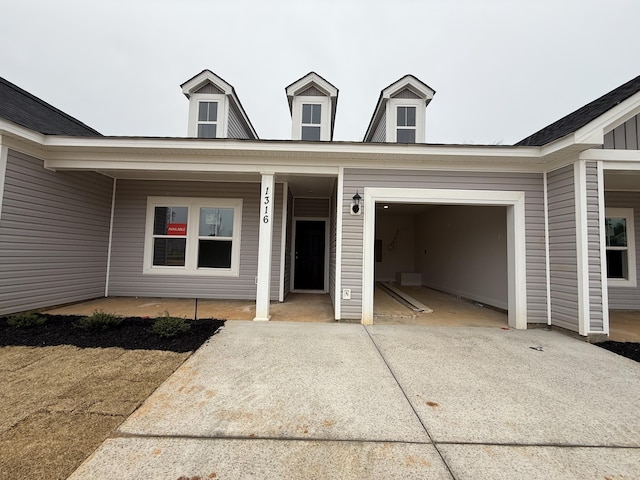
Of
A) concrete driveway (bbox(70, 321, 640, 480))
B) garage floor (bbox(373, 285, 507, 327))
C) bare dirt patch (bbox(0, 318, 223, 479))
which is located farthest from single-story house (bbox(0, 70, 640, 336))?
bare dirt patch (bbox(0, 318, 223, 479))

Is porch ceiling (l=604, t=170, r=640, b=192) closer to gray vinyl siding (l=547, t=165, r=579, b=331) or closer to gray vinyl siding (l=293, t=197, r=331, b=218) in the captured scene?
gray vinyl siding (l=547, t=165, r=579, b=331)

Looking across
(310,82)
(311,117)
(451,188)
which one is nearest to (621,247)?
(451,188)

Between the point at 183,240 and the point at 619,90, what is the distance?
8815 millimetres

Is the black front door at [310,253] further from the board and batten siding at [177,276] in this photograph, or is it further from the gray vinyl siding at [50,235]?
the gray vinyl siding at [50,235]

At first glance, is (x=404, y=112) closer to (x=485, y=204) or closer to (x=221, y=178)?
(x=485, y=204)

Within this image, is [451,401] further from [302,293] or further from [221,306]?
[302,293]

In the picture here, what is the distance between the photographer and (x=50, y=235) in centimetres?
497

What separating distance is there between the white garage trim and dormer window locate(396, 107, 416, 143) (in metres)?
2.87

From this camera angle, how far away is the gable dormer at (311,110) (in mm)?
6871

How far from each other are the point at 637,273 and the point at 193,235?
32.7ft

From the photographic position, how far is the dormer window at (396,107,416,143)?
6.91 meters

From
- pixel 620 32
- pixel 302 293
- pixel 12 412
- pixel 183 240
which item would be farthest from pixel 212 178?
pixel 620 32

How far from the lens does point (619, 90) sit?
4.58 m

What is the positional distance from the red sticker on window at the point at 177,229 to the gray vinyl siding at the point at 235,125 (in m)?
2.61
